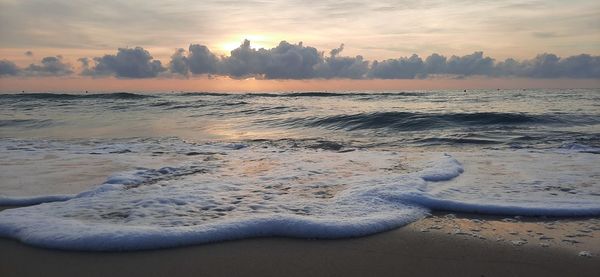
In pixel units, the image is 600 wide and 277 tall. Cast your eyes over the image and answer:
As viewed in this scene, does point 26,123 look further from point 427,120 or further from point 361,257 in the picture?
point 361,257

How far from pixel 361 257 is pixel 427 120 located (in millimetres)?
12030

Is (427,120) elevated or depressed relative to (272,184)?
elevated

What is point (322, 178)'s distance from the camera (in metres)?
6.15

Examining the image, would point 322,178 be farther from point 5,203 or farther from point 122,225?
point 5,203

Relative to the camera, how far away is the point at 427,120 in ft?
48.2

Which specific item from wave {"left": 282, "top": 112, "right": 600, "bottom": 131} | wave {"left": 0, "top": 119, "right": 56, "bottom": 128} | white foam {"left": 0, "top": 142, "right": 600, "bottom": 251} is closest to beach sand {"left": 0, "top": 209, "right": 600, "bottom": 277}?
white foam {"left": 0, "top": 142, "right": 600, "bottom": 251}

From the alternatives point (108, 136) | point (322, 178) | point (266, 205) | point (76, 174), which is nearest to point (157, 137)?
point (108, 136)

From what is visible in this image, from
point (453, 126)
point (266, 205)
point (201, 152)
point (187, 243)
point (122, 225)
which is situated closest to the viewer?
point (187, 243)

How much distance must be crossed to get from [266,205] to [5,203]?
9.24 feet

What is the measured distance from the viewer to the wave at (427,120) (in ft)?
46.4

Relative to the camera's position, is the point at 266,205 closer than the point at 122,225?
No

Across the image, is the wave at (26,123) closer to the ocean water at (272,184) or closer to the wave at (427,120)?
the ocean water at (272,184)

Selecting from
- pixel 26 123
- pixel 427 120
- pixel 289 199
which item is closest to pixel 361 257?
pixel 289 199

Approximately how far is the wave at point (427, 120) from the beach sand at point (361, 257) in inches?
391
